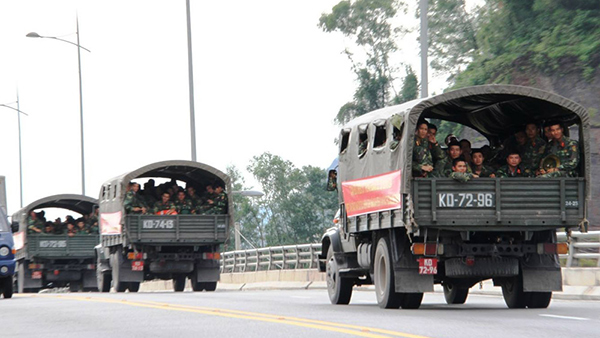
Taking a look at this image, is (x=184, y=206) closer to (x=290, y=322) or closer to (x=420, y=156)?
(x=420, y=156)

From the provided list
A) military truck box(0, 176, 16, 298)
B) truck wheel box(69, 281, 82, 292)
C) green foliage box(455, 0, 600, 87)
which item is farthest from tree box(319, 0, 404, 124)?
military truck box(0, 176, 16, 298)

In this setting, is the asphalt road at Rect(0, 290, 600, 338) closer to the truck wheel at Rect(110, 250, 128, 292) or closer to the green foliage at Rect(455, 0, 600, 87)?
the truck wheel at Rect(110, 250, 128, 292)

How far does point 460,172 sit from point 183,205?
1567 centimetres

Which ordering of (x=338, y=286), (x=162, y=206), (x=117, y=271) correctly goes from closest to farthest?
(x=338, y=286) → (x=162, y=206) → (x=117, y=271)

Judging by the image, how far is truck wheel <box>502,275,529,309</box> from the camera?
17.4 metres

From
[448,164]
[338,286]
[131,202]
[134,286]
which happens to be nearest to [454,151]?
[448,164]

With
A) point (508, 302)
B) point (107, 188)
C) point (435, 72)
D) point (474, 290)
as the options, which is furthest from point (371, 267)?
point (435, 72)

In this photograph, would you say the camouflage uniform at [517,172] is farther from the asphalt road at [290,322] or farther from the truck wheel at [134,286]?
the truck wheel at [134,286]

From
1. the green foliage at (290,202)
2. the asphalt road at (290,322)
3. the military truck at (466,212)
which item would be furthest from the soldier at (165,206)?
the green foliage at (290,202)

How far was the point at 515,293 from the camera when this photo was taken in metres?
17.5

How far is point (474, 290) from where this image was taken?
81.0 ft

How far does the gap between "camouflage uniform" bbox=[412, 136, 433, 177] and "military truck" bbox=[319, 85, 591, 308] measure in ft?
0.67

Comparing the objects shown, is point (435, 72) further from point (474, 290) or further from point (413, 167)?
point (413, 167)

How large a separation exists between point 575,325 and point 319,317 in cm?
335
